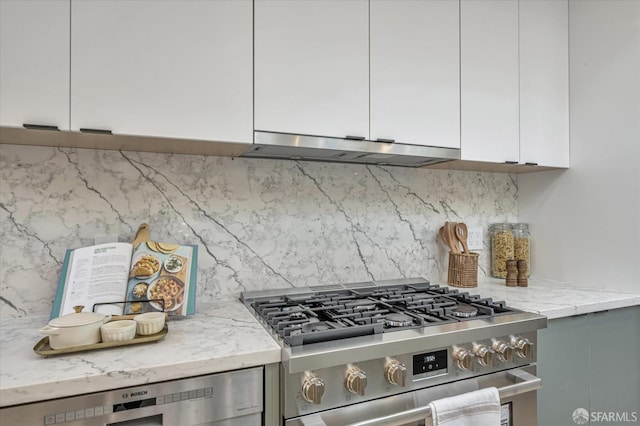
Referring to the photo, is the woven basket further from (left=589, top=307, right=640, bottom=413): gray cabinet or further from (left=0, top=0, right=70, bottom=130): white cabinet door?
(left=0, top=0, right=70, bottom=130): white cabinet door

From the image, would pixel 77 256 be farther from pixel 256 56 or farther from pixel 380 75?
pixel 380 75

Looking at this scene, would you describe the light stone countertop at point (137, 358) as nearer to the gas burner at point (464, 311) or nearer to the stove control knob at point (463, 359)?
the gas burner at point (464, 311)

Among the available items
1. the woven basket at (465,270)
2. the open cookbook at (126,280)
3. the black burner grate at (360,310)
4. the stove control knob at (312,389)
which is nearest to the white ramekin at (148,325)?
the open cookbook at (126,280)

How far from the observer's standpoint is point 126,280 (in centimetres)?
128

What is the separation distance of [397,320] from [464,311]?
0.94 ft

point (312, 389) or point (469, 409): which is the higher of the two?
point (312, 389)

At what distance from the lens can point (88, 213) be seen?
1.36m

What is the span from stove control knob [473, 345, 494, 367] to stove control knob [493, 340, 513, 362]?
39mm

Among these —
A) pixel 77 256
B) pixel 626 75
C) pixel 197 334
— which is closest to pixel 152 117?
pixel 77 256

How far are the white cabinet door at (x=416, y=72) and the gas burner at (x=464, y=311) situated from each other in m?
0.68

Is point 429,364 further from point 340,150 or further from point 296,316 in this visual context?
point 340,150

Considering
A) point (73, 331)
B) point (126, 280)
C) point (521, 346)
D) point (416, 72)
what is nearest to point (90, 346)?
point (73, 331)

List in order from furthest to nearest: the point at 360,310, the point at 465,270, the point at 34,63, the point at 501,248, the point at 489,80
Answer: the point at 501,248, the point at 465,270, the point at 489,80, the point at 360,310, the point at 34,63

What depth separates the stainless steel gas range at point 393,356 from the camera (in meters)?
0.98
